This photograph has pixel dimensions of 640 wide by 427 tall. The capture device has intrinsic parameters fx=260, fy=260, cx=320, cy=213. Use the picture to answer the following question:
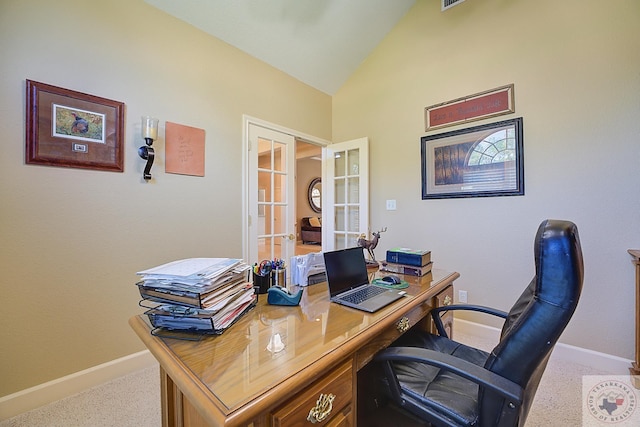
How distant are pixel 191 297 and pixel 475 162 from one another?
2.65m

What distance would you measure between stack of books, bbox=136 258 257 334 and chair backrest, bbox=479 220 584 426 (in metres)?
0.92

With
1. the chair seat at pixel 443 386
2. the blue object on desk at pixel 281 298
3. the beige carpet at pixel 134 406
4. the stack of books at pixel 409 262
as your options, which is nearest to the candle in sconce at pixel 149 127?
the blue object on desk at pixel 281 298

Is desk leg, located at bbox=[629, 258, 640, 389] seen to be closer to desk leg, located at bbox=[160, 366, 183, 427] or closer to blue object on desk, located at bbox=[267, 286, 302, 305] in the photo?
blue object on desk, located at bbox=[267, 286, 302, 305]

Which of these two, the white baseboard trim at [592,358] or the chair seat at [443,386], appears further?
the white baseboard trim at [592,358]

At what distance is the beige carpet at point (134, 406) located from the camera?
1.50m

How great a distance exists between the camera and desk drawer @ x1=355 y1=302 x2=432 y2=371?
968 millimetres

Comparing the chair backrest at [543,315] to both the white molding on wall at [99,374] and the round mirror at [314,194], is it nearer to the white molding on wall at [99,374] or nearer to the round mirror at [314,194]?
the white molding on wall at [99,374]

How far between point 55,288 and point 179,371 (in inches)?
67.2

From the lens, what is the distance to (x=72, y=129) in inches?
69.4

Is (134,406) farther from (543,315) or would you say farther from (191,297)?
(543,315)

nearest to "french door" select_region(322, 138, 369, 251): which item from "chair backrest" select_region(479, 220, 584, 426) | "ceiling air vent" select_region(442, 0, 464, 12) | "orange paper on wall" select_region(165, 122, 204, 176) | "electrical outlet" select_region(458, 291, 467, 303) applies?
"electrical outlet" select_region(458, 291, 467, 303)

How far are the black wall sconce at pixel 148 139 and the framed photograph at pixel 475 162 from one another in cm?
254

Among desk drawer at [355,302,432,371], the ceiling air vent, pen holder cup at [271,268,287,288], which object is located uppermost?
the ceiling air vent

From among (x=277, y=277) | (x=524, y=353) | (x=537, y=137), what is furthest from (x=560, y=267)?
(x=537, y=137)
